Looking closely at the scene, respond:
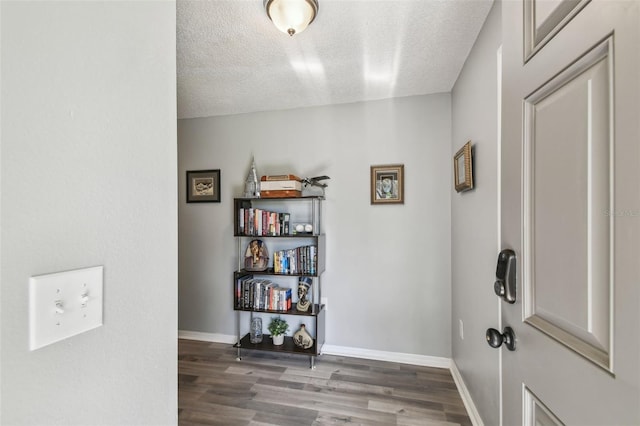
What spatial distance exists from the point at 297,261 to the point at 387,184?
1094 mm

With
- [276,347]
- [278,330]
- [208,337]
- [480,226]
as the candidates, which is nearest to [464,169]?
[480,226]

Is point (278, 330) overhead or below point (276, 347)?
overhead

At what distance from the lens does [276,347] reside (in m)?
2.54

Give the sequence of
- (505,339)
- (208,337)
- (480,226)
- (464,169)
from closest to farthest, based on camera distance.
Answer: (505,339), (480,226), (464,169), (208,337)

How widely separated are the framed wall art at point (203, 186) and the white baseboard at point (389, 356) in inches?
76.9

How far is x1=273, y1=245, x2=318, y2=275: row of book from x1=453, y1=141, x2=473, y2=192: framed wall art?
4.18ft
